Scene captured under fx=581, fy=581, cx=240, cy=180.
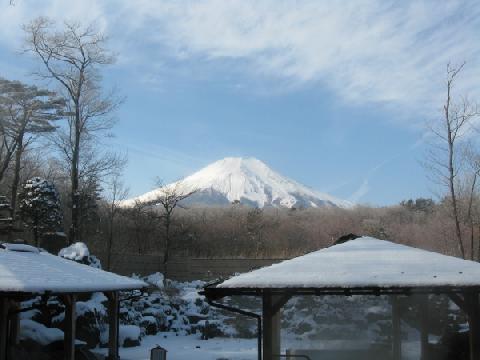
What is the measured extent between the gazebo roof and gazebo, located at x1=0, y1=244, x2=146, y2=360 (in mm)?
2679

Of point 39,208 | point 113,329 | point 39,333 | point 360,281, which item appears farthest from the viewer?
point 39,208

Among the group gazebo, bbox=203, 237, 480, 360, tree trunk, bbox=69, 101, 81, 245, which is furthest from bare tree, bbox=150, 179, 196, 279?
gazebo, bbox=203, 237, 480, 360

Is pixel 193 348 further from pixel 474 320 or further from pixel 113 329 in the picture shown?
pixel 474 320

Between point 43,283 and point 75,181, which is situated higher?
point 75,181

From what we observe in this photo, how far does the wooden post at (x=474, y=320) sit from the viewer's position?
6.75 m

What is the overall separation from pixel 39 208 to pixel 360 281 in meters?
14.6

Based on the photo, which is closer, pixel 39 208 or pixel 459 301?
pixel 459 301

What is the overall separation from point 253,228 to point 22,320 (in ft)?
56.2

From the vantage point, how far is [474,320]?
267 inches

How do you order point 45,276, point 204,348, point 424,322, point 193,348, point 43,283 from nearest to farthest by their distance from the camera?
1. point 43,283
2. point 45,276
3. point 424,322
4. point 193,348
5. point 204,348

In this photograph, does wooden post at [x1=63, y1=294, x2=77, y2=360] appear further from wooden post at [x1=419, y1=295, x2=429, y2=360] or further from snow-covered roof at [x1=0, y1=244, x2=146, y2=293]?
wooden post at [x1=419, y1=295, x2=429, y2=360]

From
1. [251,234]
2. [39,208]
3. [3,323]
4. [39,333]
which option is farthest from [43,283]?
[251,234]

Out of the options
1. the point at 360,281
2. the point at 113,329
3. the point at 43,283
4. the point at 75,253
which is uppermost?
the point at 75,253

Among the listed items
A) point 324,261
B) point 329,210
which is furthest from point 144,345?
point 329,210
